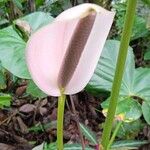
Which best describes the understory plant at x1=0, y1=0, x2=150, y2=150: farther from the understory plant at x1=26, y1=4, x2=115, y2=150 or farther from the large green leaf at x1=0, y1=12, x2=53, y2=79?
the large green leaf at x1=0, y1=12, x2=53, y2=79

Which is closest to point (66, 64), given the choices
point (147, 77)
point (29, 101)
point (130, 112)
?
point (130, 112)

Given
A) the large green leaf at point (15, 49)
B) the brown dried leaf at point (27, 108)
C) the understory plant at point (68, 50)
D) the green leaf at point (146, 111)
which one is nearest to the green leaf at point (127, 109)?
the green leaf at point (146, 111)

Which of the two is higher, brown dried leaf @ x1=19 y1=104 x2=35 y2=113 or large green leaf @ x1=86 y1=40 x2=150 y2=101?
large green leaf @ x1=86 y1=40 x2=150 y2=101

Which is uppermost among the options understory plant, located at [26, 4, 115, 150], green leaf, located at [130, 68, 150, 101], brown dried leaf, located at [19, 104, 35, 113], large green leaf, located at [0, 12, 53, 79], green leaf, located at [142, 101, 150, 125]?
understory plant, located at [26, 4, 115, 150]

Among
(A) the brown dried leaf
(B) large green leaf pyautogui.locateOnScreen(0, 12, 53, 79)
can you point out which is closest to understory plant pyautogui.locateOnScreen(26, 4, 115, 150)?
(B) large green leaf pyautogui.locateOnScreen(0, 12, 53, 79)

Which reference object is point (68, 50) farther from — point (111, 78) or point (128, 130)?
point (128, 130)

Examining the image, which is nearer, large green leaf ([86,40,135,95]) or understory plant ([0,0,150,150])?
understory plant ([0,0,150,150])

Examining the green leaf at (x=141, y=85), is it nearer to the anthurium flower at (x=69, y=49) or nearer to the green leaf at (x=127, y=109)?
the green leaf at (x=127, y=109)
